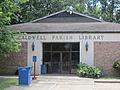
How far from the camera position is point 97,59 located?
103ft

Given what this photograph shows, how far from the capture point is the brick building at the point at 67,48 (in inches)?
1232

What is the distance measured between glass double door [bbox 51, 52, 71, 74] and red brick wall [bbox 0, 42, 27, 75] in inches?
117

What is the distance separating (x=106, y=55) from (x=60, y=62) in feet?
15.8

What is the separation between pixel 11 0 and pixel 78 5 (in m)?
35.5

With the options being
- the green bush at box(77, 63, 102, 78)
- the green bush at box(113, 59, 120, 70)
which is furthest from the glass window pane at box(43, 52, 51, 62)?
the green bush at box(113, 59, 120, 70)

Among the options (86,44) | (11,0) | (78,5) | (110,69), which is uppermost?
(78,5)

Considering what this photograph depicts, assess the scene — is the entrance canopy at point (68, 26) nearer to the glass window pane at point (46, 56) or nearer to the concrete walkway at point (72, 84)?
the glass window pane at point (46, 56)

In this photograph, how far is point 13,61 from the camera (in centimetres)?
3256

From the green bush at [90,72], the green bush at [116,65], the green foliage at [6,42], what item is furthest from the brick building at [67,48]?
the green foliage at [6,42]

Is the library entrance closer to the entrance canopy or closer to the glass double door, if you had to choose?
the glass double door

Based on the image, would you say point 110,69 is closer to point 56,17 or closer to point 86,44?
Result: point 86,44

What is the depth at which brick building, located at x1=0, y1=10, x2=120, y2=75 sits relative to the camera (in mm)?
31297

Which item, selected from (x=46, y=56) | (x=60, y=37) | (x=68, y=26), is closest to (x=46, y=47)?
(x=46, y=56)

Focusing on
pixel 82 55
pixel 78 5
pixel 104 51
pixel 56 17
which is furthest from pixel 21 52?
pixel 78 5
